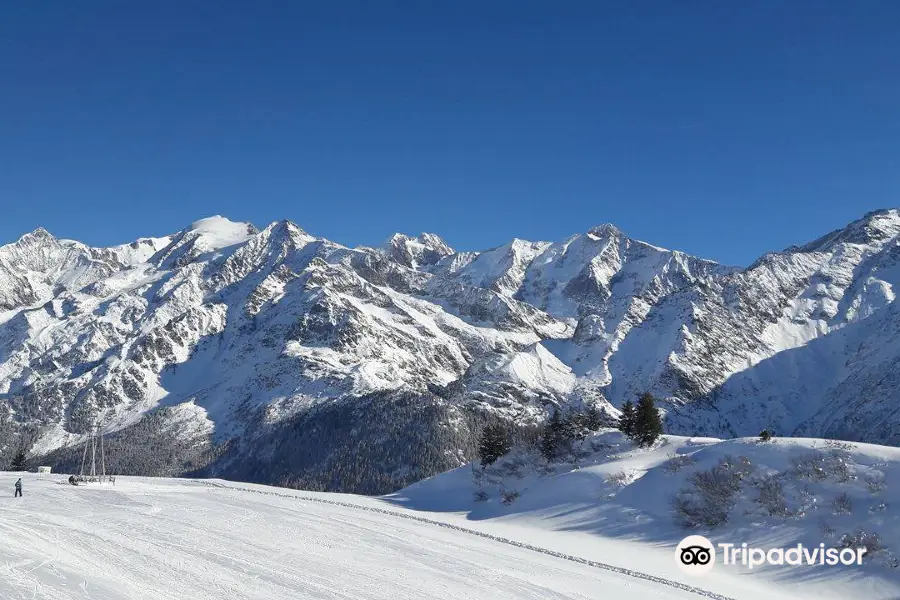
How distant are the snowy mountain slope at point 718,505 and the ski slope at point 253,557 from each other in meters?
8.25

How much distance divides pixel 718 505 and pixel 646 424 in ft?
52.3

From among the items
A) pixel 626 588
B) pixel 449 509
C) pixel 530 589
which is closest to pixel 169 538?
pixel 530 589

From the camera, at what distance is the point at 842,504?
5388cm

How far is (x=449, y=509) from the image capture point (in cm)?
7081

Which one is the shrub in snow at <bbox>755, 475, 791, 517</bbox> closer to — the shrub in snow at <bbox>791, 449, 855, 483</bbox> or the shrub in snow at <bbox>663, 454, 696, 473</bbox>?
the shrub in snow at <bbox>791, 449, 855, 483</bbox>

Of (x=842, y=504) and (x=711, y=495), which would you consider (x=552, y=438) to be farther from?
(x=842, y=504)

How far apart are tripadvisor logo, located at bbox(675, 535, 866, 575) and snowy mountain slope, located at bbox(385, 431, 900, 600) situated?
59 cm

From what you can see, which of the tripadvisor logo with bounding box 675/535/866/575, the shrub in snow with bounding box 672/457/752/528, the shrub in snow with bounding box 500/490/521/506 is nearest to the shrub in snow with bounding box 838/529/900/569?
the tripadvisor logo with bounding box 675/535/866/575

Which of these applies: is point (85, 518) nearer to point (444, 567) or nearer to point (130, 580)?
point (130, 580)

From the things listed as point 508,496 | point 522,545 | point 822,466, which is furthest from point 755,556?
point 508,496

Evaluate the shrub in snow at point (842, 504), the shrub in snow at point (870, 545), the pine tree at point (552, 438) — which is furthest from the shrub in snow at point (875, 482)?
the pine tree at point (552, 438)

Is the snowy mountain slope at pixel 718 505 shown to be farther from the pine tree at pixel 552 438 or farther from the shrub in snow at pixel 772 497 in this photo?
the pine tree at pixel 552 438

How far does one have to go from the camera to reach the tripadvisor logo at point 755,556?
161ft

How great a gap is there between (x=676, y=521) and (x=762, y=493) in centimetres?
750
